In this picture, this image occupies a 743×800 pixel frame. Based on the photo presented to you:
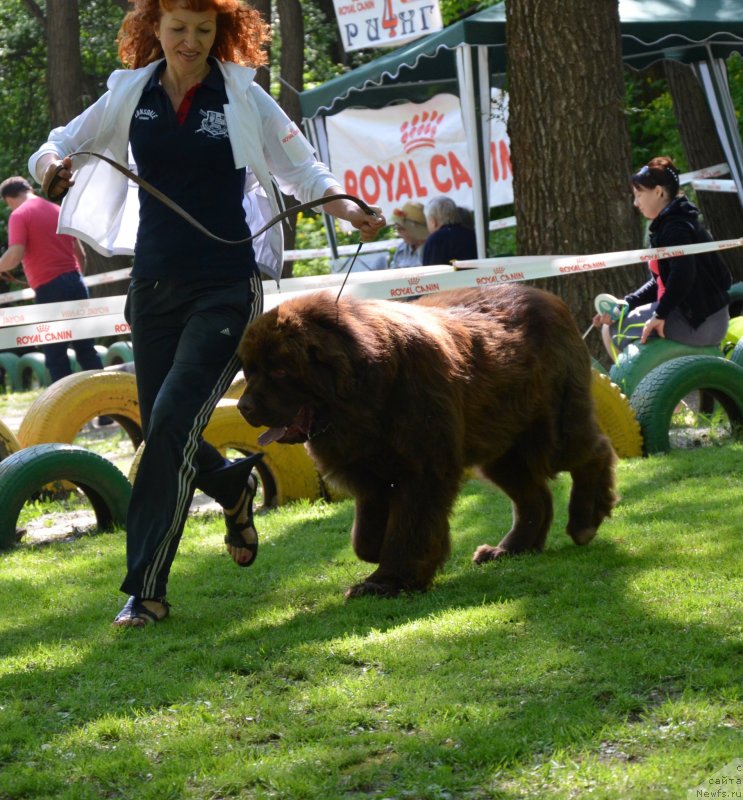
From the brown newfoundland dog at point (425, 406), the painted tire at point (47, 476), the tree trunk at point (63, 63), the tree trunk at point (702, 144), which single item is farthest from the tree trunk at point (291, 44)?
the brown newfoundland dog at point (425, 406)

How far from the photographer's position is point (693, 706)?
3.28m

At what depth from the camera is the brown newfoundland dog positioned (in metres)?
4.75

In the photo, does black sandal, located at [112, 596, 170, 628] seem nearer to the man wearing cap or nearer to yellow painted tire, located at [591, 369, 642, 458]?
yellow painted tire, located at [591, 369, 642, 458]

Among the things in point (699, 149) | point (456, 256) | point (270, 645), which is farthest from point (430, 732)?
point (699, 149)

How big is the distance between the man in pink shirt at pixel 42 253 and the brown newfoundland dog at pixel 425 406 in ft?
23.0

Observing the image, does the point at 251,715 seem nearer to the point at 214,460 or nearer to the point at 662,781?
the point at 662,781

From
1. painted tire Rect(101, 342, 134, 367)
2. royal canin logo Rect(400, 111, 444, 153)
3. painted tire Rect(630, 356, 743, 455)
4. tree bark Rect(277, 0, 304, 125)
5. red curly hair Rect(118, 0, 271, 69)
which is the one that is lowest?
painted tire Rect(630, 356, 743, 455)

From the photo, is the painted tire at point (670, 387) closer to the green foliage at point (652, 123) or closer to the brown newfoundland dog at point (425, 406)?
the brown newfoundland dog at point (425, 406)

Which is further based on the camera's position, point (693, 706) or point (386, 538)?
point (386, 538)

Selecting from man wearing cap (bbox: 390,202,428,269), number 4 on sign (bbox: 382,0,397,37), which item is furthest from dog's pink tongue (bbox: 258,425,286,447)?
number 4 on sign (bbox: 382,0,397,37)

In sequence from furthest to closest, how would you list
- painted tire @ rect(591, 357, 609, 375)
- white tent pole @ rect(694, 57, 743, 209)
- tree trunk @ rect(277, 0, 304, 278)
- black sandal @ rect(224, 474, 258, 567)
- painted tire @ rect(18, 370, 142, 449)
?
tree trunk @ rect(277, 0, 304, 278), white tent pole @ rect(694, 57, 743, 209), painted tire @ rect(591, 357, 609, 375), painted tire @ rect(18, 370, 142, 449), black sandal @ rect(224, 474, 258, 567)

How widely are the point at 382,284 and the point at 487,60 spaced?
13.6 feet

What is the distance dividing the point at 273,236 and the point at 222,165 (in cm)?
40

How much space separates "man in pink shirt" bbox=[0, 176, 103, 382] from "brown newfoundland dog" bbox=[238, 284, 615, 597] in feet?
23.0
